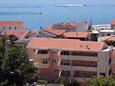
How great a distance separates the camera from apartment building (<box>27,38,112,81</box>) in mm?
25031

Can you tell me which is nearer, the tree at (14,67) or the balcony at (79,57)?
the tree at (14,67)

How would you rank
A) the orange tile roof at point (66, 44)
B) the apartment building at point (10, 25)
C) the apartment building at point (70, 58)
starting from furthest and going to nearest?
the apartment building at point (10, 25), the orange tile roof at point (66, 44), the apartment building at point (70, 58)

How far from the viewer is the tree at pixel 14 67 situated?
1969 centimetres

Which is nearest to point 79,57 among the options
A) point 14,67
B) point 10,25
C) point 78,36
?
point 14,67

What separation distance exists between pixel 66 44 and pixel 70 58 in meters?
1.05

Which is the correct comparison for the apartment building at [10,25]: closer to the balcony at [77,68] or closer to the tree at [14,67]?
the balcony at [77,68]

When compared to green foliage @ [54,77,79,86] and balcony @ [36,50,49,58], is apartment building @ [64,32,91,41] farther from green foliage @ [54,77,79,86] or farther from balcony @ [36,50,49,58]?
green foliage @ [54,77,79,86]

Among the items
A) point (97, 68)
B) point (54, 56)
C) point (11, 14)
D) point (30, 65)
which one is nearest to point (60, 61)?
point (54, 56)

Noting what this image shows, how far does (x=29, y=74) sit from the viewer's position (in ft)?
70.3

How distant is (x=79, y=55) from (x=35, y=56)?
2829mm

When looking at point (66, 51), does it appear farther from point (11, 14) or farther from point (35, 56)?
point (11, 14)

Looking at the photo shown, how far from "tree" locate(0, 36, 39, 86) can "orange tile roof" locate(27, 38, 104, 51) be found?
4.93 metres

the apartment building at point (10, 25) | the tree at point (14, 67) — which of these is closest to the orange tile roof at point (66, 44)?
the tree at point (14, 67)

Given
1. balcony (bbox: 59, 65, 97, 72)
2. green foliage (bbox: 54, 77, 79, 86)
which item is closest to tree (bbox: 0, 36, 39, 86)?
green foliage (bbox: 54, 77, 79, 86)
